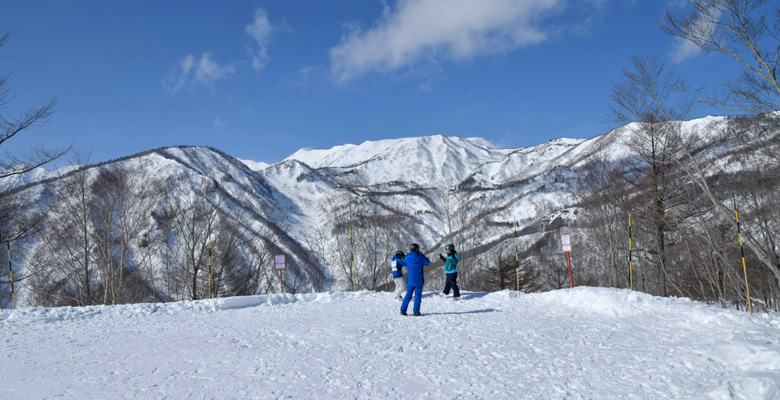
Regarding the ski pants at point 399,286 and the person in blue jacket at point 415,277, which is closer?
the person in blue jacket at point 415,277

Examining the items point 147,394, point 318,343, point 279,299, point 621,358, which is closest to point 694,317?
point 621,358

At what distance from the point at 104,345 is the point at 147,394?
3505mm

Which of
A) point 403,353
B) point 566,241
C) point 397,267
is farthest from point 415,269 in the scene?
point 566,241

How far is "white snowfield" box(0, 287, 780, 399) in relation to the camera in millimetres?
5277

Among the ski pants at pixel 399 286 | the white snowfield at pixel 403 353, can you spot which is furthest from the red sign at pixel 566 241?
the ski pants at pixel 399 286

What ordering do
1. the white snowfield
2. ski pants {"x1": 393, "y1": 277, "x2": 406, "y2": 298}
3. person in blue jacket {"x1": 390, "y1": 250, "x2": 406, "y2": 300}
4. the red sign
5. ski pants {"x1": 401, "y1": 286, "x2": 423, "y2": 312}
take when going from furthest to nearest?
the red sign, ski pants {"x1": 393, "y1": 277, "x2": 406, "y2": 298}, person in blue jacket {"x1": 390, "y1": 250, "x2": 406, "y2": 300}, ski pants {"x1": 401, "y1": 286, "x2": 423, "y2": 312}, the white snowfield

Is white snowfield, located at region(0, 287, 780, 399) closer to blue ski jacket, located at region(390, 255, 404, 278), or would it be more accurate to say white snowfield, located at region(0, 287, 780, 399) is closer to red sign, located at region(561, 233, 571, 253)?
blue ski jacket, located at region(390, 255, 404, 278)

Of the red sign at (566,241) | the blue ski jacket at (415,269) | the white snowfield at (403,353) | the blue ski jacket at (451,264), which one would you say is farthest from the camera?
the red sign at (566,241)

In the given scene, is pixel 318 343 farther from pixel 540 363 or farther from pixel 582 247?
pixel 582 247

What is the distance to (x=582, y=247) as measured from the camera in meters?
41.6

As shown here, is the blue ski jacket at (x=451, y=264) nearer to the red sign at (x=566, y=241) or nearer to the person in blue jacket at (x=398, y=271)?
the person in blue jacket at (x=398, y=271)

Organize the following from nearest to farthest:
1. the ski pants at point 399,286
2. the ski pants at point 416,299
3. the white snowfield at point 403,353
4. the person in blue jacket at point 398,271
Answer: the white snowfield at point 403,353 < the ski pants at point 416,299 < the person in blue jacket at point 398,271 < the ski pants at point 399,286

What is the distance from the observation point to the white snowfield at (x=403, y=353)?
208 inches

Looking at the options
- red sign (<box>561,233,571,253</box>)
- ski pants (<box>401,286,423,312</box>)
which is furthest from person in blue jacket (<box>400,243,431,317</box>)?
red sign (<box>561,233,571,253</box>)
